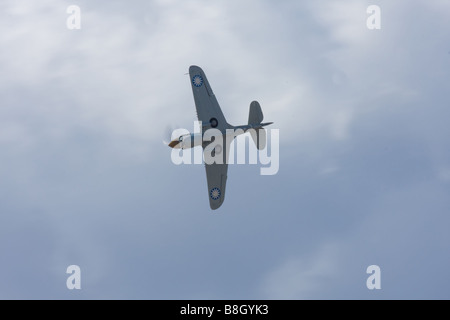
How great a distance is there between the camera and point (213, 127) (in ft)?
255

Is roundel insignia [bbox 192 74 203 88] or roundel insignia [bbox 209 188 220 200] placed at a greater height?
roundel insignia [bbox 192 74 203 88]

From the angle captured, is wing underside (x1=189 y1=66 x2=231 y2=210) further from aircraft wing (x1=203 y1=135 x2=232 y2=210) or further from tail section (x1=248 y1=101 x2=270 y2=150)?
tail section (x1=248 y1=101 x2=270 y2=150)

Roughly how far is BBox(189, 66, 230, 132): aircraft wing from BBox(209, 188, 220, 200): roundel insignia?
21.4 feet

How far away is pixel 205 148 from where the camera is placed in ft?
257

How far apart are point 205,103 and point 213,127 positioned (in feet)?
9.44

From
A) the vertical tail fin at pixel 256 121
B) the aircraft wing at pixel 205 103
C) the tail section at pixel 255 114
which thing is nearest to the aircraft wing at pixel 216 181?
the aircraft wing at pixel 205 103

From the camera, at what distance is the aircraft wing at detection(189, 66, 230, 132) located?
3066 inches

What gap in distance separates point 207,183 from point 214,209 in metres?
2.76

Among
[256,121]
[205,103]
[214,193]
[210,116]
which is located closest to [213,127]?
[210,116]

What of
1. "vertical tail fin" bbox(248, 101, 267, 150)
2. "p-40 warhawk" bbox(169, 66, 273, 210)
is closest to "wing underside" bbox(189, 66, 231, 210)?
"p-40 warhawk" bbox(169, 66, 273, 210)

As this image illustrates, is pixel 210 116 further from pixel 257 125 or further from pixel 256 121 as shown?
pixel 257 125

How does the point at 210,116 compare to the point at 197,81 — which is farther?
the point at 197,81
